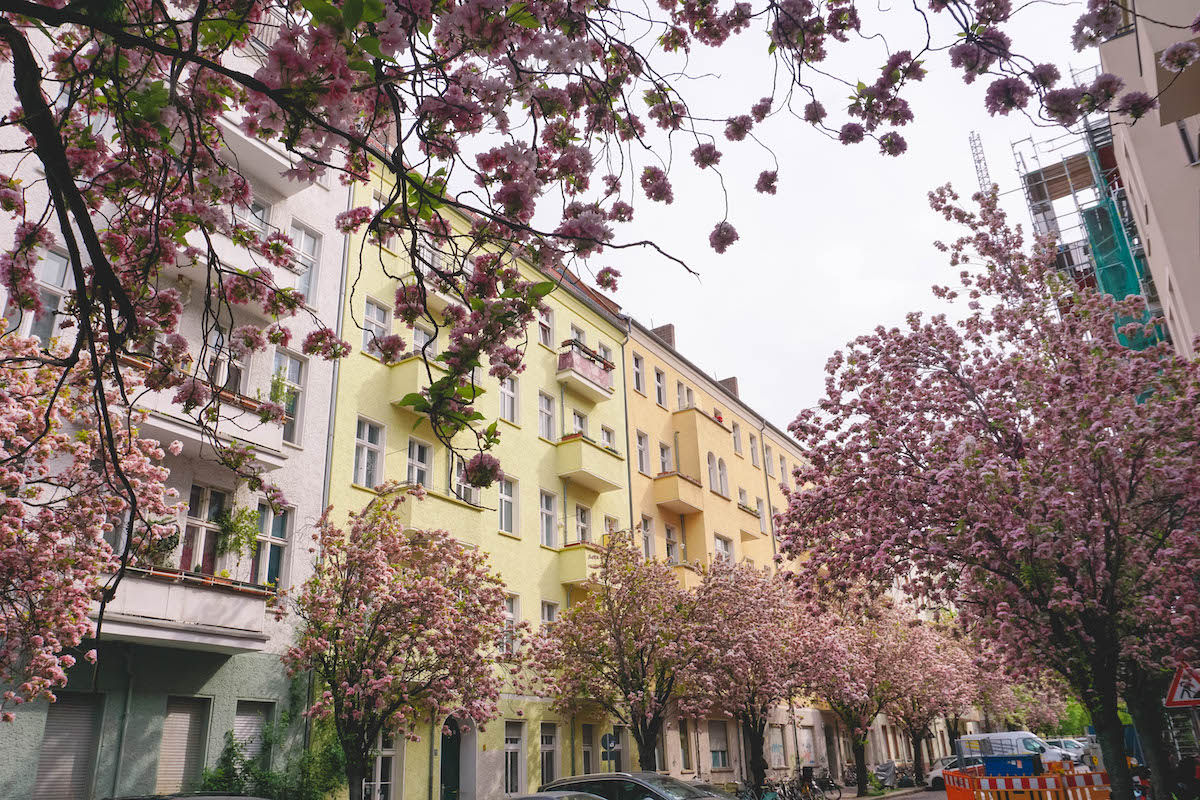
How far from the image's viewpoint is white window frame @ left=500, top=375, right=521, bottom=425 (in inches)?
957

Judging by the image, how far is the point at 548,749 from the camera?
2223 cm

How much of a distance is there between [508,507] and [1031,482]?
14.0 metres

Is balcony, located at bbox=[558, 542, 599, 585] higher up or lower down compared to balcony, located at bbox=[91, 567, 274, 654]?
higher up

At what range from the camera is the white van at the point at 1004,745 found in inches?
996

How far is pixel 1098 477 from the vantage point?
12594 millimetres

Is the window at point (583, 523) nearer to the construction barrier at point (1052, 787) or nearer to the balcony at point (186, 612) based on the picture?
the balcony at point (186, 612)

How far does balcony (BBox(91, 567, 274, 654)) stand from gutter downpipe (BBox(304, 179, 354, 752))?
1.50 metres

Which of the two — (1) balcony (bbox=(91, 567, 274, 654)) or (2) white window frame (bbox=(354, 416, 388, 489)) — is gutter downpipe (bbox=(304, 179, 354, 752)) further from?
(1) balcony (bbox=(91, 567, 274, 654))

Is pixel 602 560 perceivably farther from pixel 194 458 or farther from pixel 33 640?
pixel 33 640

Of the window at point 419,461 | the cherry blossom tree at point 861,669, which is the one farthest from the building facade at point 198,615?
the cherry blossom tree at point 861,669

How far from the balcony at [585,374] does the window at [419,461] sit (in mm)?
6362

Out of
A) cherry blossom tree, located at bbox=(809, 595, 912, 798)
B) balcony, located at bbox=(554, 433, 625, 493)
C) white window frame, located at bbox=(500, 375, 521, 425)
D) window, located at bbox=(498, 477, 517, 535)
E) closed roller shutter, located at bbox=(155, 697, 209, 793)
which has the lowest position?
closed roller shutter, located at bbox=(155, 697, 209, 793)

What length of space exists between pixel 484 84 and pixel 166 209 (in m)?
2.49

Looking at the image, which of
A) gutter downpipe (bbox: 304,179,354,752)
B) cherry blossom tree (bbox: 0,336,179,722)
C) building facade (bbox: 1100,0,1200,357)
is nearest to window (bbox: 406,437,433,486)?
gutter downpipe (bbox: 304,179,354,752)
